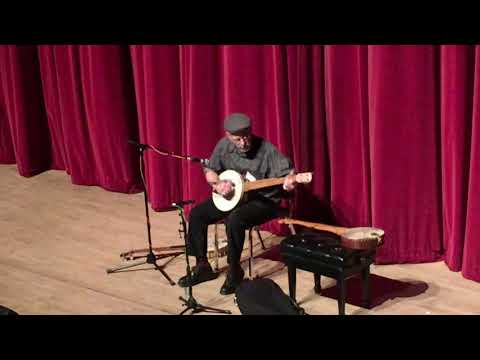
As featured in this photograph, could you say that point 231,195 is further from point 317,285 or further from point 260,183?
point 317,285

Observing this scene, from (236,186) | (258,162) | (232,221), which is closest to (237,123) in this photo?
(258,162)

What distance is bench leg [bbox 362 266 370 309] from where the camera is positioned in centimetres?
468

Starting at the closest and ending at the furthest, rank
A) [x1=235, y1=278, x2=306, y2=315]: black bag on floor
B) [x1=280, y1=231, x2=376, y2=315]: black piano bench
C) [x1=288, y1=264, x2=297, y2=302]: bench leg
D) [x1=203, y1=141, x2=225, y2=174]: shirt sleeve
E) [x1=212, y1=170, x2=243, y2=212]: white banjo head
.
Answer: [x1=235, y1=278, x2=306, y2=315]: black bag on floor, [x1=280, y1=231, x2=376, y2=315]: black piano bench, [x1=288, y1=264, x2=297, y2=302]: bench leg, [x1=212, y1=170, x2=243, y2=212]: white banjo head, [x1=203, y1=141, x2=225, y2=174]: shirt sleeve

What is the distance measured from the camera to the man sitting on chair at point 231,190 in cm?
511

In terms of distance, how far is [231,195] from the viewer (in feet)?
17.1

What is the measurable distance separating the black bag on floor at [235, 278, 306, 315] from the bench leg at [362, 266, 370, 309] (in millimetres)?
924

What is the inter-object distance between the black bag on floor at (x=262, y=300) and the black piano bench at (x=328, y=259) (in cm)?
61

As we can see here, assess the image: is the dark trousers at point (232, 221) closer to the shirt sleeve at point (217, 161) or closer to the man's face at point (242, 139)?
the shirt sleeve at point (217, 161)

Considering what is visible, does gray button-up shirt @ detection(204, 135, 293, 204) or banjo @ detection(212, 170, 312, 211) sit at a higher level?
gray button-up shirt @ detection(204, 135, 293, 204)

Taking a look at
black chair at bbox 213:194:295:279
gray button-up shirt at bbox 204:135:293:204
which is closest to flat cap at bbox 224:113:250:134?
gray button-up shirt at bbox 204:135:293:204

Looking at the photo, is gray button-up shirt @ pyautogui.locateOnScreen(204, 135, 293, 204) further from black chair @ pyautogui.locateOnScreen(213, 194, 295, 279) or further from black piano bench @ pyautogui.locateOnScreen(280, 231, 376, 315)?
black piano bench @ pyautogui.locateOnScreen(280, 231, 376, 315)
